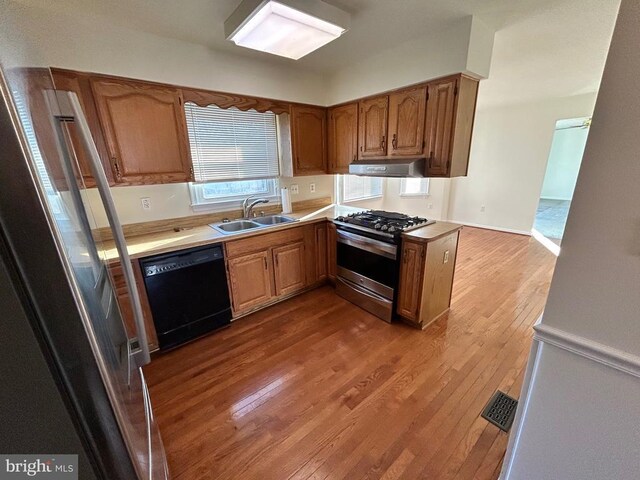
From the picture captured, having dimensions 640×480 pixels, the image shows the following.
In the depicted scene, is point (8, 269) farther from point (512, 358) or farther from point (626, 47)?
point (512, 358)

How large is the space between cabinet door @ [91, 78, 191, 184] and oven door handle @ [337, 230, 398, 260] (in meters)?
1.64

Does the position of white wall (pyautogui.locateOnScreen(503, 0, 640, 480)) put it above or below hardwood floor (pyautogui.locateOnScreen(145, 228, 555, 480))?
above

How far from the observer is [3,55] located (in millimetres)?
428

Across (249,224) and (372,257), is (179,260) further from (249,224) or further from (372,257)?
(372,257)

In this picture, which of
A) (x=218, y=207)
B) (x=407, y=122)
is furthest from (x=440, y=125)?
(x=218, y=207)

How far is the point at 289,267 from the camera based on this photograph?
2867 mm

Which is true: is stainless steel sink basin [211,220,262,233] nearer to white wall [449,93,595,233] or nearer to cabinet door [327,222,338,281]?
cabinet door [327,222,338,281]

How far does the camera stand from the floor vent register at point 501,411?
1567 millimetres

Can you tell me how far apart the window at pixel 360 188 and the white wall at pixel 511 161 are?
6.54ft

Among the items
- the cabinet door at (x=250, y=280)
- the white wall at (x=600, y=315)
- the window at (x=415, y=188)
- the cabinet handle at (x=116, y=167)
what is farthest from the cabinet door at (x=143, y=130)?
the window at (x=415, y=188)

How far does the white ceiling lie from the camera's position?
1.74 metres

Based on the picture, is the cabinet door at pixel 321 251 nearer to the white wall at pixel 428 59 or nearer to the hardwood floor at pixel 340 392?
the hardwood floor at pixel 340 392

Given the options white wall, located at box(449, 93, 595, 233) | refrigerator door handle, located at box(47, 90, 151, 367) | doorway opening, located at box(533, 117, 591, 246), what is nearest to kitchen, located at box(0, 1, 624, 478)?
refrigerator door handle, located at box(47, 90, 151, 367)

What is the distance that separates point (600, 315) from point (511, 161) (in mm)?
5347
